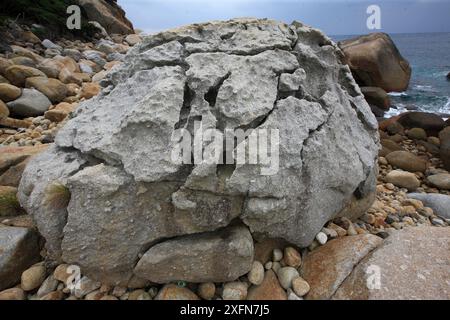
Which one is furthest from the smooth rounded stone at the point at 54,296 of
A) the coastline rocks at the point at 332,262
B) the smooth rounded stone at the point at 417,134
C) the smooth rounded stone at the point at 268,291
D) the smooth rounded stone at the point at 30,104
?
the smooth rounded stone at the point at 417,134

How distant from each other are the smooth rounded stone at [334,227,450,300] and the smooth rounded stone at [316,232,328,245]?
15.0 inches

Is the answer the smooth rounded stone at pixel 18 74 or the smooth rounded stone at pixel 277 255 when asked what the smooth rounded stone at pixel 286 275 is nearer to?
the smooth rounded stone at pixel 277 255

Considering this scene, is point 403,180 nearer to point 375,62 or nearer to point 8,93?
point 8,93

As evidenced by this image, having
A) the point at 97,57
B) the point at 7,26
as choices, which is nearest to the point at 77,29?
the point at 7,26

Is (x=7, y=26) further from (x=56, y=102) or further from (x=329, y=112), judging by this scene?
(x=329, y=112)

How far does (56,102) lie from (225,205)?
Answer: 590cm

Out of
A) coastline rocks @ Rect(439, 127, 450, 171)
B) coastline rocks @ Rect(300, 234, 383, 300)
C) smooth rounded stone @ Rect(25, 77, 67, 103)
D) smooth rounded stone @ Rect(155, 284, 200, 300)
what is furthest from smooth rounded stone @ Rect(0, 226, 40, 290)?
coastline rocks @ Rect(439, 127, 450, 171)

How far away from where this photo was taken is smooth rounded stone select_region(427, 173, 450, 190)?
5598mm

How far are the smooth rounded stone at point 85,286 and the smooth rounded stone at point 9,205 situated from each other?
3.92 ft

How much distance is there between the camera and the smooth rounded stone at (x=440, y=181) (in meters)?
5.60

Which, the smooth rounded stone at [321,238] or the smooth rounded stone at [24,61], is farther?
the smooth rounded stone at [24,61]

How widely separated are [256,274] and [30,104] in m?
5.78

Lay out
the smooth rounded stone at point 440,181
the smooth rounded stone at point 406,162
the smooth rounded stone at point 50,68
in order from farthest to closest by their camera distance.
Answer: the smooth rounded stone at point 50,68 < the smooth rounded stone at point 406,162 < the smooth rounded stone at point 440,181

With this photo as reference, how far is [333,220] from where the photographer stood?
10.1ft
